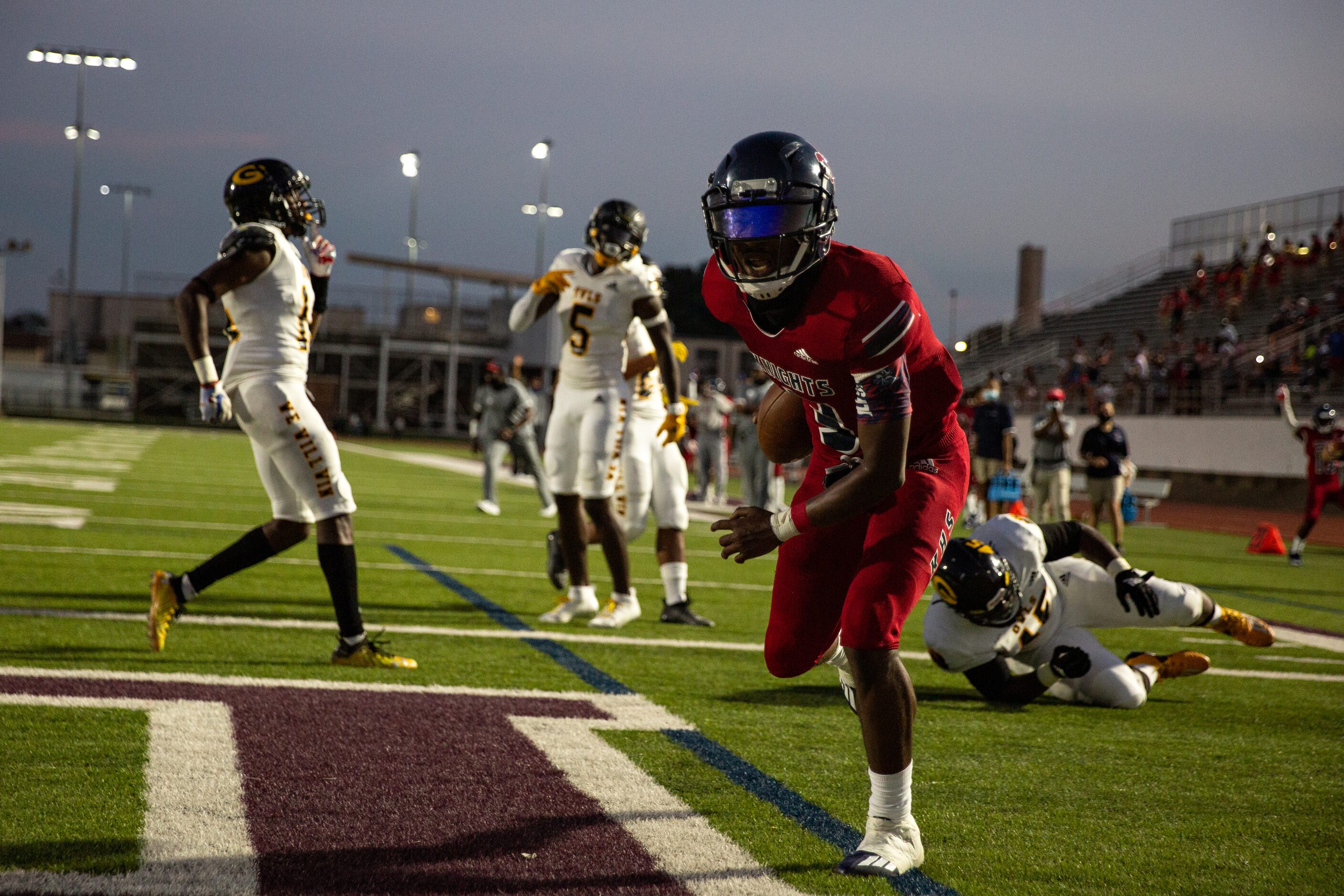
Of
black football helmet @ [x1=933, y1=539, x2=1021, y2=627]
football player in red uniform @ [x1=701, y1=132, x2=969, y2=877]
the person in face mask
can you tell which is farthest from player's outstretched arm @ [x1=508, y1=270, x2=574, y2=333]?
the person in face mask

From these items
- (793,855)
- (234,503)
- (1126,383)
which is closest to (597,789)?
(793,855)

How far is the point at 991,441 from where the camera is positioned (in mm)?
15109

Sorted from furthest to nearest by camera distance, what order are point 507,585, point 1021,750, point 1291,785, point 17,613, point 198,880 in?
point 507,585 < point 17,613 < point 1021,750 < point 1291,785 < point 198,880

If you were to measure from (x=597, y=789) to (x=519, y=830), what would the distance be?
1.31 feet

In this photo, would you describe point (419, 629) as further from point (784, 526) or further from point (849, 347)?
point (849, 347)

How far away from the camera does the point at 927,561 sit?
10.1 ft

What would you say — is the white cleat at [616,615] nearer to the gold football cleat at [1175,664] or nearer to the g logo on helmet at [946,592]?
the g logo on helmet at [946,592]

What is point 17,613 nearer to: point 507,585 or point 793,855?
point 507,585

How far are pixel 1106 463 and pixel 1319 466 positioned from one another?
2.34 meters

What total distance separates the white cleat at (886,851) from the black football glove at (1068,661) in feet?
6.96

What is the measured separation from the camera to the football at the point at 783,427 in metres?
3.46

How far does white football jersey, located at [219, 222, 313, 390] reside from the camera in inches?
195

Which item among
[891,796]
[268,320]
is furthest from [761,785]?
[268,320]

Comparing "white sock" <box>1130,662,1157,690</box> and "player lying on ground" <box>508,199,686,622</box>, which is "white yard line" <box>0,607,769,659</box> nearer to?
"player lying on ground" <box>508,199,686,622</box>
